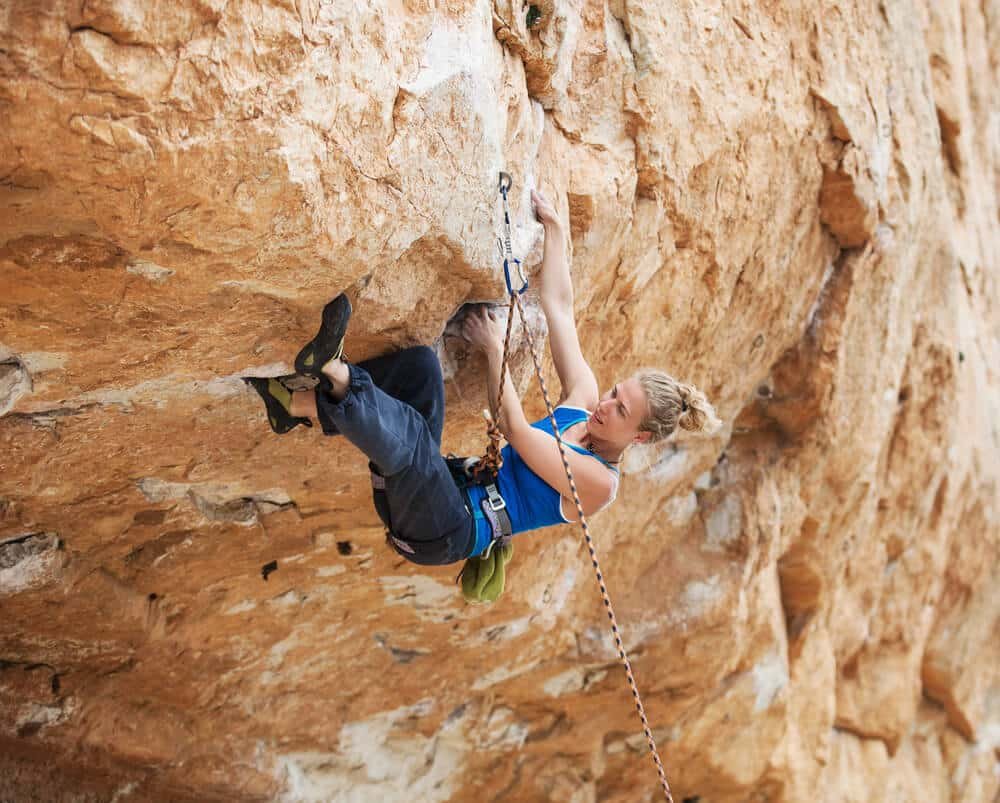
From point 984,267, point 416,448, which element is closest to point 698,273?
point 416,448

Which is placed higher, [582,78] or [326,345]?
[582,78]

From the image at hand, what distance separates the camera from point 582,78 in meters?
3.32

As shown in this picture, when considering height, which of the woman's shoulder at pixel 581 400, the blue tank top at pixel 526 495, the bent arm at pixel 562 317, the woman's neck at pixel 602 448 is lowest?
the blue tank top at pixel 526 495

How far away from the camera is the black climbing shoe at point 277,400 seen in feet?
9.00

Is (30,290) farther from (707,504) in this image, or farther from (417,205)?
(707,504)

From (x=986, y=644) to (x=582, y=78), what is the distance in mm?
8099

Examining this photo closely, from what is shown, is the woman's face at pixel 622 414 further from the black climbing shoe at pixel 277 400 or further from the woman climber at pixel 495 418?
the black climbing shoe at pixel 277 400

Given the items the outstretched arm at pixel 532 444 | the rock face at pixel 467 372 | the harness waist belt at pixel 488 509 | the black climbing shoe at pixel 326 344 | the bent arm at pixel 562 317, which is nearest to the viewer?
the rock face at pixel 467 372

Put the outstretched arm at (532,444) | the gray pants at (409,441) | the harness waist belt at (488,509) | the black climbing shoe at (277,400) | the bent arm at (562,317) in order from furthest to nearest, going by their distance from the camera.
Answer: the bent arm at (562,317) → the harness waist belt at (488,509) → the outstretched arm at (532,444) → the black climbing shoe at (277,400) → the gray pants at (409,441)

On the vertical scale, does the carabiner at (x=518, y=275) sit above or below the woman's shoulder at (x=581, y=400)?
above

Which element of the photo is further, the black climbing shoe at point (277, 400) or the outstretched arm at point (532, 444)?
the outstretched arm at point (532, 444)

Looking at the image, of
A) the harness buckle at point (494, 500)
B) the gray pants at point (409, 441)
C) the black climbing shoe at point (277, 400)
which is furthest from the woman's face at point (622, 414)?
the black climbing shoe at point (277, 400)

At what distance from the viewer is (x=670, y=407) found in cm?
289

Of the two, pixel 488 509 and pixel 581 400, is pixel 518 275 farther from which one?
pixel 488 509
